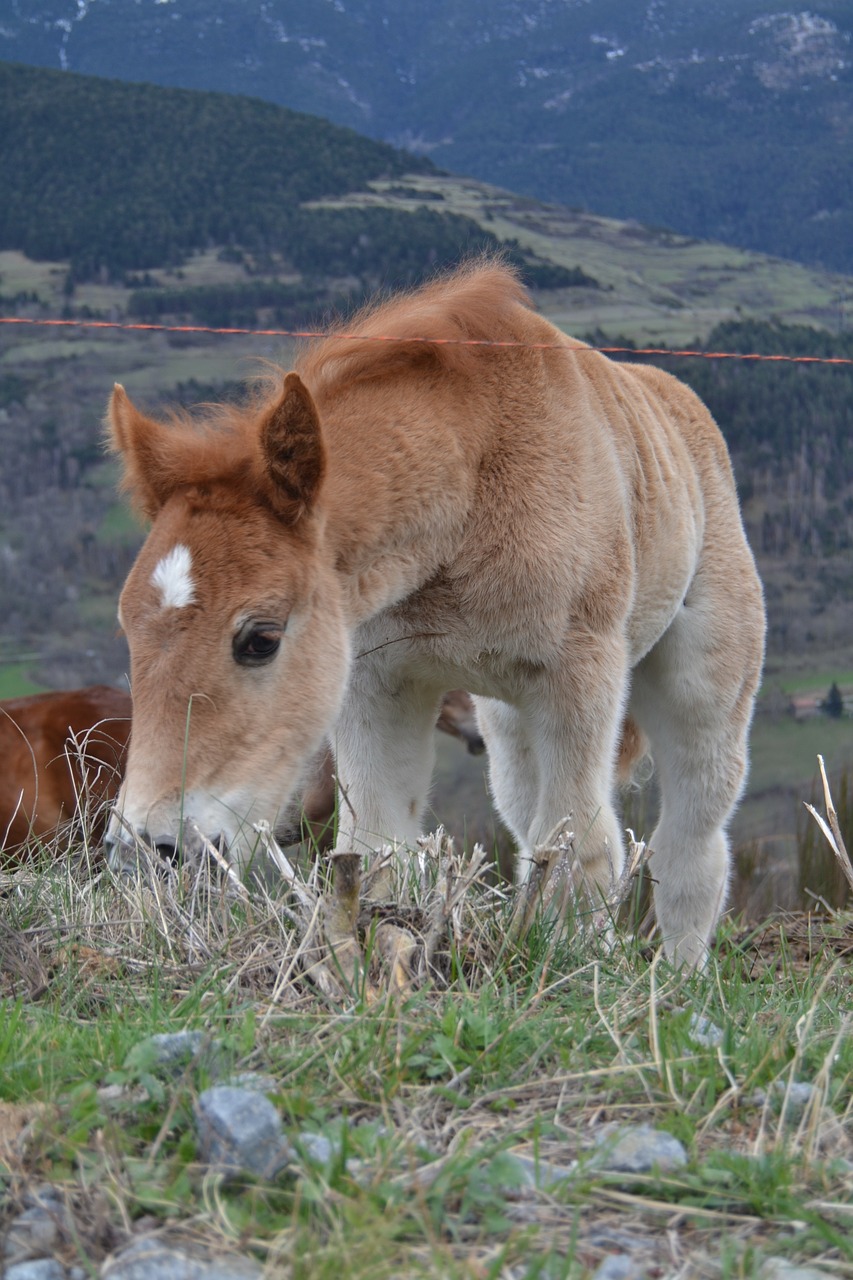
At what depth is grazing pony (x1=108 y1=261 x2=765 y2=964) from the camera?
3213 mm

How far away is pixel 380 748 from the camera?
4.32 m

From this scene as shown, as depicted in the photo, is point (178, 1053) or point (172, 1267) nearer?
point (172, 1267)

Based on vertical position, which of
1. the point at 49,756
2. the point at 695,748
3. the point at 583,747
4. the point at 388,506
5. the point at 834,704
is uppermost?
the point at 388,506

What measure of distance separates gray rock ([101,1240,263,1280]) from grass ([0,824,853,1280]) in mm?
29

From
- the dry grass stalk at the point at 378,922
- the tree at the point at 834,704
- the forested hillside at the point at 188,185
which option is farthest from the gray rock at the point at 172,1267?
the forested hillside at the point at 188,185

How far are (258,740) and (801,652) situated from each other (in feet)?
34.6

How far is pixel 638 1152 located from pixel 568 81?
1252 inches

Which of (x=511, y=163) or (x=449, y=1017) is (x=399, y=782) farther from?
(x=511, y=163)

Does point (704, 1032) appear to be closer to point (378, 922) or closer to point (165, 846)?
point (378, 922)

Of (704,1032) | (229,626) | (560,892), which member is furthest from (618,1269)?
(229,626)

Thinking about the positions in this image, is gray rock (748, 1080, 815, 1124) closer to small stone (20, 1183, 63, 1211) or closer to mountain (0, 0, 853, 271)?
small stone (20, 1183, 63, 1211)

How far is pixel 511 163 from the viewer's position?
26828 mm

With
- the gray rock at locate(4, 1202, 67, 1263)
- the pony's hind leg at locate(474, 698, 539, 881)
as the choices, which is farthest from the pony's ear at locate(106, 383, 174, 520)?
the gray rock at locate(4, 1202, 67, 1263)

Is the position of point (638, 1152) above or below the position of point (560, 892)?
above
